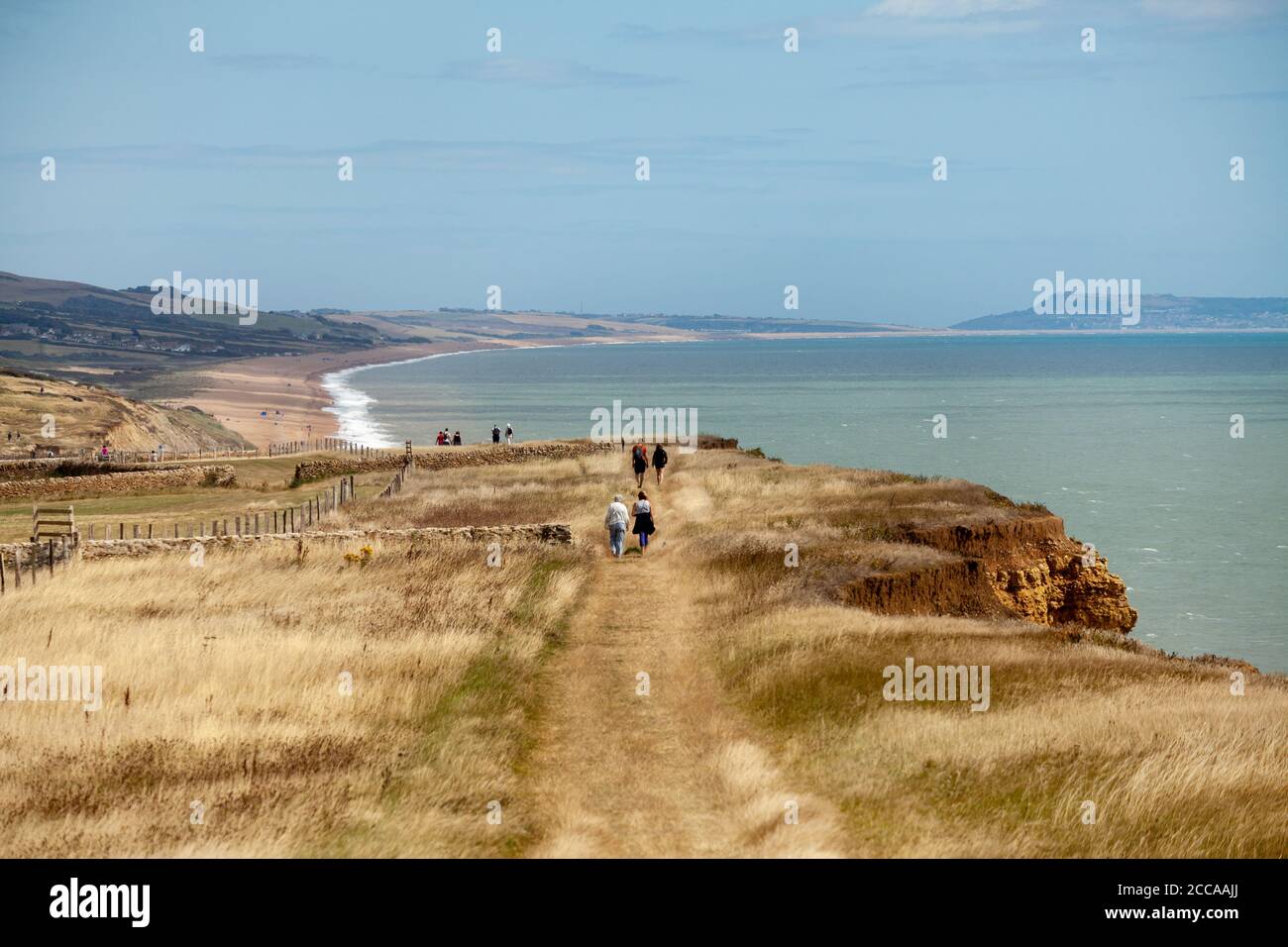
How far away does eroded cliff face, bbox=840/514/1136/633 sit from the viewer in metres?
25.9

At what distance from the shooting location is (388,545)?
29031 millimetres

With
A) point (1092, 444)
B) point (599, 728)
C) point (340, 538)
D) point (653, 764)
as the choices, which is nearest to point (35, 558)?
point (340, 538)

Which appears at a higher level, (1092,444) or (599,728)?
(599,728)

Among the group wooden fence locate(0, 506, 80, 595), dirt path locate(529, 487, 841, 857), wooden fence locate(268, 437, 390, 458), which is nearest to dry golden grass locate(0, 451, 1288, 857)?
dirt path locate(529, 487, 841, 857)

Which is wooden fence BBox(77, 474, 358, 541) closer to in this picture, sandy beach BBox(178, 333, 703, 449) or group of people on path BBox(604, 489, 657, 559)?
group of people on path BBox(604, 489, 657, 559)

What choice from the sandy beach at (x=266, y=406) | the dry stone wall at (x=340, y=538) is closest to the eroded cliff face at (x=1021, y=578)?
the dry stone wall at (x=340, y=538)

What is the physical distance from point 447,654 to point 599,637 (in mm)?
2881

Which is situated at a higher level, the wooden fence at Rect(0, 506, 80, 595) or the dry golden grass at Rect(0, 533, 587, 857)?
the wooden fence at Rect(0, 506, 80, 595)

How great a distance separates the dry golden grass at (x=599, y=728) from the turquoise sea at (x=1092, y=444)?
67.8 ft

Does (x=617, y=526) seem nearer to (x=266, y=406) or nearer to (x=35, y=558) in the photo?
(x=35, y=558)

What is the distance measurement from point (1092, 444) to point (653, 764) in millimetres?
93377

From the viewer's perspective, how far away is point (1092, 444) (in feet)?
330

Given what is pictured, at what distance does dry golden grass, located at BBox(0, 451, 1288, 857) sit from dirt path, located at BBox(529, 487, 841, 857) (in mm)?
42
